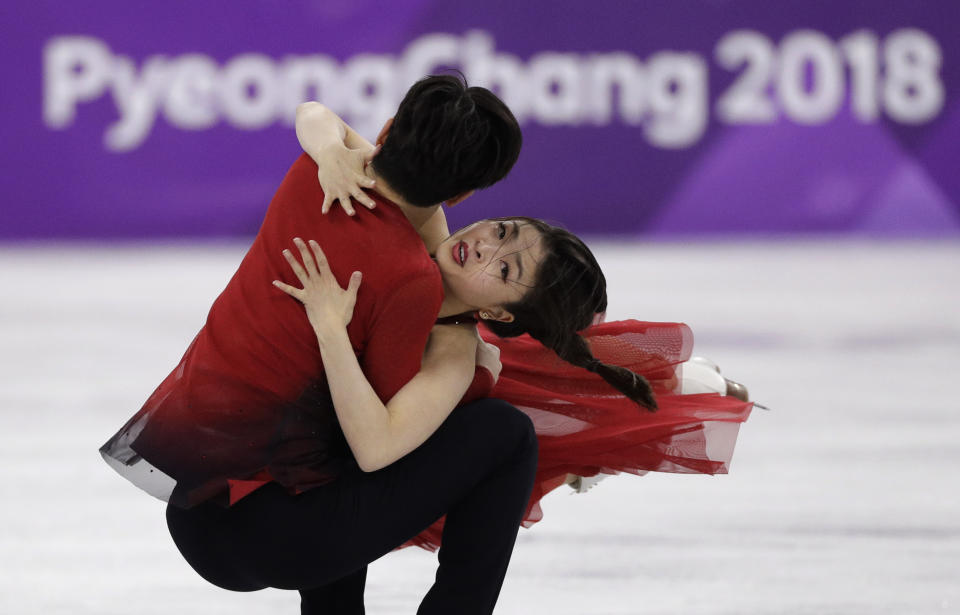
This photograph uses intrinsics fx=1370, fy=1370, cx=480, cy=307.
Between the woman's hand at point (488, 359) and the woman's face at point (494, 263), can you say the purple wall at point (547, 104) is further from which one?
the woman's face at point (494, 263)

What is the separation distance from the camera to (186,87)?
762 centimetres

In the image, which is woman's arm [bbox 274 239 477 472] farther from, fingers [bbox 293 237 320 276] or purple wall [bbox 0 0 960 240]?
purple wall [bbox 0 0 960 240]

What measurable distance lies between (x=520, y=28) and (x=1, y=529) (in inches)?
214

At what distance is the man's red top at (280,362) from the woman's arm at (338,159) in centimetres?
3

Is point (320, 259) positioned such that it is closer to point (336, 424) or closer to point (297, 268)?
point (297, 268)

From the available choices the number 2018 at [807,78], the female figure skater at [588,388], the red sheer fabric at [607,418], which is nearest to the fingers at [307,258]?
the female figure skater at [588,388]

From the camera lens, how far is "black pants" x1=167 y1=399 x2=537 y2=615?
1821mm

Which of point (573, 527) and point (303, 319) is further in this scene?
point (573, 527)

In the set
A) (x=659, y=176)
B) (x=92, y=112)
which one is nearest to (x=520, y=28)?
(x=659, y=176)

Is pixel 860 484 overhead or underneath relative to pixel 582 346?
underneath

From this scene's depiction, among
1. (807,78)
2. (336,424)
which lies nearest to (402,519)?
(336,424)

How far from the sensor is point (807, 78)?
772 centimetres

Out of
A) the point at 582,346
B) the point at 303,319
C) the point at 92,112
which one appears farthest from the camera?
the point at 92,112

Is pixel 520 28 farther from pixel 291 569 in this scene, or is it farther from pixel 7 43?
pixel 291 569
